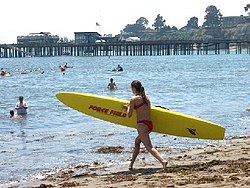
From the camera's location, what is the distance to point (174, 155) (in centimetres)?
1328

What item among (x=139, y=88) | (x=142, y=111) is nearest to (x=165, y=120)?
(x=142, y=111)

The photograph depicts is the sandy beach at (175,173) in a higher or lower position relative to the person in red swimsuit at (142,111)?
lower

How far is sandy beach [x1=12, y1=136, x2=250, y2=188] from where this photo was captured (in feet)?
30.6

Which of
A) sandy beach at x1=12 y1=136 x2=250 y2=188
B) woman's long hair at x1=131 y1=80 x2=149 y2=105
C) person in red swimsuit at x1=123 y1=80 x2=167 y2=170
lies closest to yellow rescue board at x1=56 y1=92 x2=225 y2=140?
sandy beach at x1=12 y1=136 x2=250 y2=188

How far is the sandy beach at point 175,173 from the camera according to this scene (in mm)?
9328

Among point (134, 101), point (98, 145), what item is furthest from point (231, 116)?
point (134, 101)

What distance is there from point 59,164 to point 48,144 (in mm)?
3197

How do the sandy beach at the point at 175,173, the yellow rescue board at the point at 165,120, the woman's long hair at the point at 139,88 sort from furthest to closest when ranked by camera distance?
the yellow rescue board at the point at 165,120 → the woman's long hair at the point at 139,88 → the sandy beach at the point at 175,173

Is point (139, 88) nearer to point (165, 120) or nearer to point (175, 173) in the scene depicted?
point (175, 173)

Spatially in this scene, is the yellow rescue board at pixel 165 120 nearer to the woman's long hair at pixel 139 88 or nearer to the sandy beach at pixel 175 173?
the sandy beach at pixel 175 173

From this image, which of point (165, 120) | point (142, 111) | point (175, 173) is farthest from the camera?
point (165, 120)

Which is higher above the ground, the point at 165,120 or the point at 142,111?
the point at 142,111

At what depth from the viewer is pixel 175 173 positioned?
33.7 ft

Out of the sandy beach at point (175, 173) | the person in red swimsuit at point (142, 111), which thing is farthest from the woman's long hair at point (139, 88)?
the sandy beach at point (175, 173)
